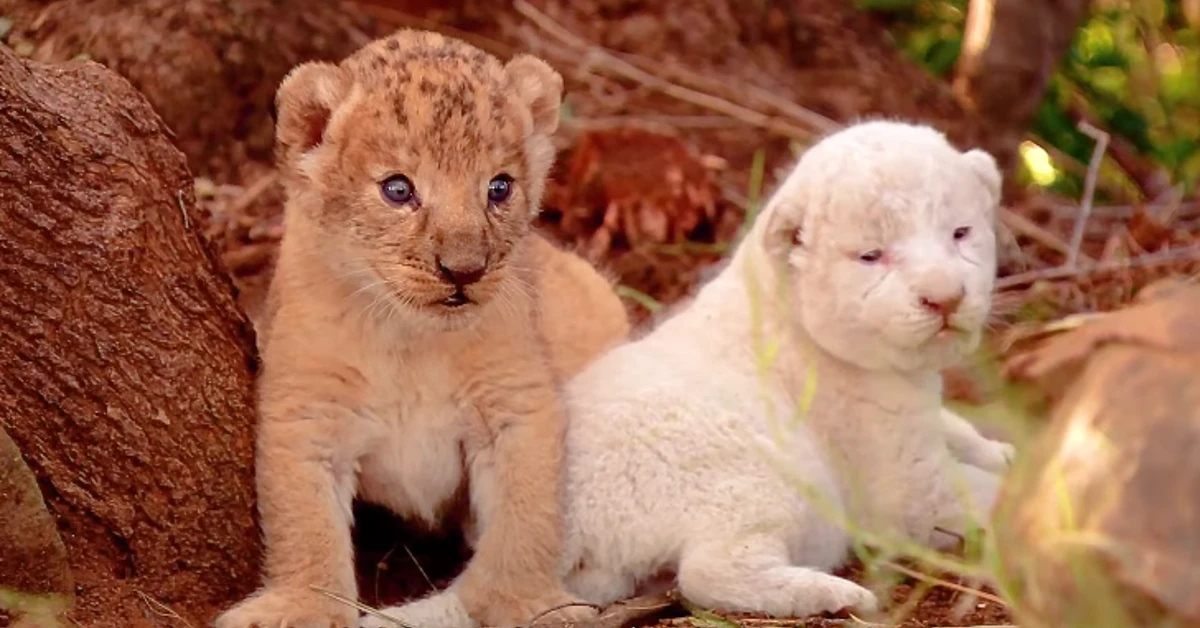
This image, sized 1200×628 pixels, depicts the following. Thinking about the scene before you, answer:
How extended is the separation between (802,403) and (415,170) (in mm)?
1089

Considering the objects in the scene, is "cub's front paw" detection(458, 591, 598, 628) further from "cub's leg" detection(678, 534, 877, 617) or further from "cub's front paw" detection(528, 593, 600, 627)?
"cub's leg" detection(678, 534, 877, 617)

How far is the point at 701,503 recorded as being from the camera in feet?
13.0

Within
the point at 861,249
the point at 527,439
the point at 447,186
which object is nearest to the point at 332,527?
the point at 527,439

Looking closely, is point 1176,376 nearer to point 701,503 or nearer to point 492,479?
point 701,503

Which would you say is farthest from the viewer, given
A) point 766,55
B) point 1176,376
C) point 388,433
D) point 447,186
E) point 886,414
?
point 766,55

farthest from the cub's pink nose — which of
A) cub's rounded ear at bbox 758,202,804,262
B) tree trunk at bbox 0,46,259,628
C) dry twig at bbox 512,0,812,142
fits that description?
dry twig at bbox 512,0,812,142

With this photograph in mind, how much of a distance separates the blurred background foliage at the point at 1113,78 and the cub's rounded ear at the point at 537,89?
443 cm

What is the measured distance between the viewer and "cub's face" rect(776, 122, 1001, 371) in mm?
4012

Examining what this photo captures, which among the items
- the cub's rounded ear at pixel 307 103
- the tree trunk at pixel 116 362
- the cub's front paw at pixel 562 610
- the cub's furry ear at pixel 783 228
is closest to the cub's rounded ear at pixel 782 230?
the cub's furry ear at pixel 783 228

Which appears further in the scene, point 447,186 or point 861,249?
point 861,249

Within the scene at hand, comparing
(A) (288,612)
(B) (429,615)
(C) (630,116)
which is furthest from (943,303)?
(C) (630,116)

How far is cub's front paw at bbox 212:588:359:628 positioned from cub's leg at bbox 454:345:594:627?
34 cm

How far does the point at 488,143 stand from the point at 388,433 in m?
0.80

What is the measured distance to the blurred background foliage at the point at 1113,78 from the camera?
852 cm
